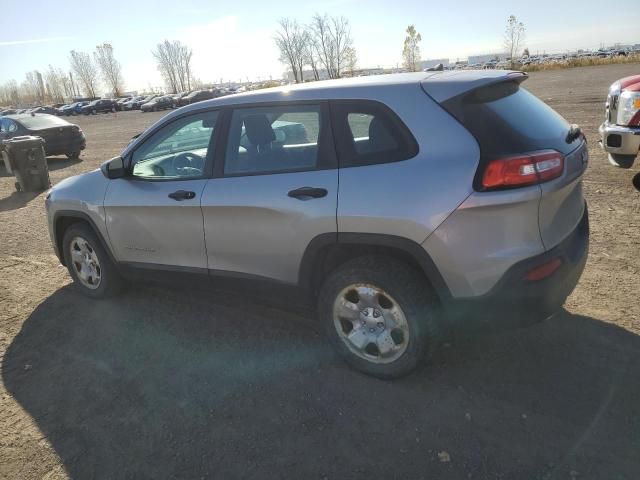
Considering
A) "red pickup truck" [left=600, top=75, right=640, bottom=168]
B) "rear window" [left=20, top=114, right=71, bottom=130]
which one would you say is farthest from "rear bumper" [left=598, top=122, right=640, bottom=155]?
"rear window" [left=20, top=114, right=71, bottom=130]

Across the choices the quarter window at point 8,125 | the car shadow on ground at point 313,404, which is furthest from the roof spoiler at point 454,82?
the quarter window at point 8,125

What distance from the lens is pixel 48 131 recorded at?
14352 millimetres

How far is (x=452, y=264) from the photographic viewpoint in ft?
8.61

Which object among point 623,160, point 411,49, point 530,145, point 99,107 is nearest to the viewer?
point 530,145

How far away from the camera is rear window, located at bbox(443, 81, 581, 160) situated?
Answer: 8.38 feet

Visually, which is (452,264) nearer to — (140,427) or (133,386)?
(140,427)

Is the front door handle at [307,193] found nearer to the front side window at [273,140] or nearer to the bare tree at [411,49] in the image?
the front side window at [273,140]

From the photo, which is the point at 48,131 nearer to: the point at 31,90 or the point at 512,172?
the point at 512,172

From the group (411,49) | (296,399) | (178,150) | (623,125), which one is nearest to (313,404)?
(296,399)

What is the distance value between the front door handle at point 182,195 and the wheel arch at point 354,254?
39.4 inches

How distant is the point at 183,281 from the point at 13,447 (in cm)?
149

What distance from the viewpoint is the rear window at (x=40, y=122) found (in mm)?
14422

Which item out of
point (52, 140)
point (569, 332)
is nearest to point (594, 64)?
point (52, 140)

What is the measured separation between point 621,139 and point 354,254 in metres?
4.60
